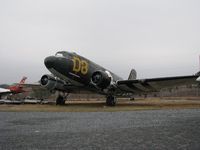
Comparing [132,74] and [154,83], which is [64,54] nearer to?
[154,83]

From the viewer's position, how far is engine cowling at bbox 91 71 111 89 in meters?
21.5

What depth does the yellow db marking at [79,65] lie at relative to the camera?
22219mm

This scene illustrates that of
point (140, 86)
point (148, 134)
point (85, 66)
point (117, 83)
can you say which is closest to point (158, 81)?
point (140, 86)

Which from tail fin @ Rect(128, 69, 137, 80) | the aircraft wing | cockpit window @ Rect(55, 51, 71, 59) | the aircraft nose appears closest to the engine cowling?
the aircraft wing

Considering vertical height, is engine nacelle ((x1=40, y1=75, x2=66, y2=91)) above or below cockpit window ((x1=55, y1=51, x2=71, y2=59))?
below

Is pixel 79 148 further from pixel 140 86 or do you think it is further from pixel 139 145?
pixel 140 86

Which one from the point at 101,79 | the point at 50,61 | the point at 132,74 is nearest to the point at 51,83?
the point at 50,61

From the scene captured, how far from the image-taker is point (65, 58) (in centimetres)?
2197

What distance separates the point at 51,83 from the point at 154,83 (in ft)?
32.3

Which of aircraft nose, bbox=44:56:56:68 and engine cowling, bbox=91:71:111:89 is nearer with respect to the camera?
engine cowling, bbox=91:71:111:89

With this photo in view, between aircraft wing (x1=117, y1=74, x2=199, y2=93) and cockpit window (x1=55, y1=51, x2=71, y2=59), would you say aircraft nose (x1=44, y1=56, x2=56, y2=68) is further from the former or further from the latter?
aircraft wing (x1=117, y1=74, x2=199, y2=93)

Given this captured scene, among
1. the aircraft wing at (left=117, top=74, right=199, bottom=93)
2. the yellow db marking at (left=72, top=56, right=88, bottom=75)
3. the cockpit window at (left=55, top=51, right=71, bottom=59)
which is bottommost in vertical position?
the aircraft wing at (left=117, top=74, right=199, bottom=93)

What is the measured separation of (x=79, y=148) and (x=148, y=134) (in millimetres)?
2359

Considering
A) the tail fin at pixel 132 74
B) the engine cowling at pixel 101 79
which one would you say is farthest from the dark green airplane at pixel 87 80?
the tail fin at pixel 132 74
